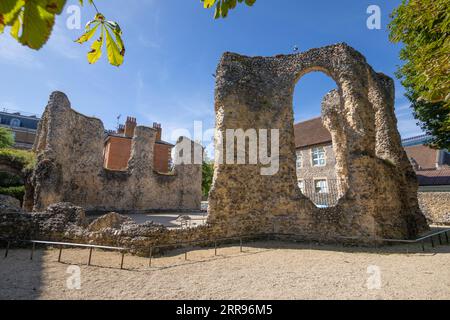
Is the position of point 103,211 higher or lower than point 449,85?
lower

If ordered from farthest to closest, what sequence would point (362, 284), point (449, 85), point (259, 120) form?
point (259, 120), point (362, 284), point (449, 85)

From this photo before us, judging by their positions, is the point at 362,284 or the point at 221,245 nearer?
the point at 362,284

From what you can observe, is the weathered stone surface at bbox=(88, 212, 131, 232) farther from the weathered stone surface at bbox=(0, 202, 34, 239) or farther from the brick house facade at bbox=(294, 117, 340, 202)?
the brick house facade at bbox=(294, 117, 340, 202)

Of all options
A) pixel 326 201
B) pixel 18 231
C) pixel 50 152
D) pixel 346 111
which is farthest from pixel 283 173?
pixel 50 152

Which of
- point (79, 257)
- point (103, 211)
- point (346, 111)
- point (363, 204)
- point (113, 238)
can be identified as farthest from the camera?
point (103, 211)

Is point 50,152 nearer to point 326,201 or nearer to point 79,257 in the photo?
point 79,257

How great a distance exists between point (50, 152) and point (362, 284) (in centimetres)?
1496

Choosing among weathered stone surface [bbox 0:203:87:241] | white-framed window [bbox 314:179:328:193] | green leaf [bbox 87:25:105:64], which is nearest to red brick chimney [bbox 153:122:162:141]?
white-framed window [bbox 314:179:328:193]

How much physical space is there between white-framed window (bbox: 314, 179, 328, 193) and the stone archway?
8.34 m

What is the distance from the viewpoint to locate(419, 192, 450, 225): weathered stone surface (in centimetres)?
1561

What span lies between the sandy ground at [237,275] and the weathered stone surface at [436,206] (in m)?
10.4

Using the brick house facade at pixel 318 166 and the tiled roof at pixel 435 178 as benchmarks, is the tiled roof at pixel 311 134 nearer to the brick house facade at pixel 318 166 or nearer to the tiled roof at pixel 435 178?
the brick house facade at pixel 318 166

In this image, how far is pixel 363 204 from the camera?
8.77 m

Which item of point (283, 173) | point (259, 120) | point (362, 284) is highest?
point (259, 120)
